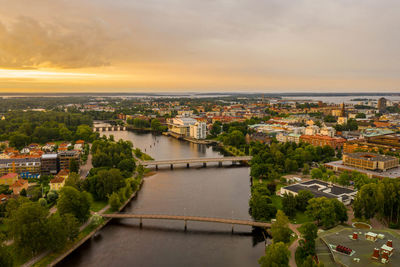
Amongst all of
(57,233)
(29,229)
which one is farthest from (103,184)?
(29,229)

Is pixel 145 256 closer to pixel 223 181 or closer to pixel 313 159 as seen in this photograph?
pixel 223 181

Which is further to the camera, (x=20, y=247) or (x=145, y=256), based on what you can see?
(x=145, y=256)

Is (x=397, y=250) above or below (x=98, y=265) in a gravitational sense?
above

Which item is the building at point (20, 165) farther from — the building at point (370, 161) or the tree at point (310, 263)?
the building at point (370, 161)

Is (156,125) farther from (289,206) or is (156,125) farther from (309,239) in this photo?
(309,239)

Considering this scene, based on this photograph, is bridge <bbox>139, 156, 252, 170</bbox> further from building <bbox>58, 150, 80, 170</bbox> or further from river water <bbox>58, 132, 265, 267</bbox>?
building <bbox>58, 150, 80, 170</bbox>

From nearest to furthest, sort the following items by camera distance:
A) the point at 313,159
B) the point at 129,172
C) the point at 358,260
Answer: the point at 358,260, the point at 129,172, the point at 313,159

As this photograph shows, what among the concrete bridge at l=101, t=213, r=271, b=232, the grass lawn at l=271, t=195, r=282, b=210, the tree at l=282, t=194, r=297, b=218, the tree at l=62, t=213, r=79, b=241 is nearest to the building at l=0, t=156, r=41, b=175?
the concrete bridge at l=101, t=213, r=271, b=232

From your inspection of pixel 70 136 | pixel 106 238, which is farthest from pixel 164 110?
pixel 106 238
